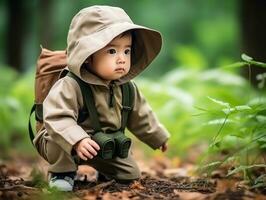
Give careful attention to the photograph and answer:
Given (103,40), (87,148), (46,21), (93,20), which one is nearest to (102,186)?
(87,148)

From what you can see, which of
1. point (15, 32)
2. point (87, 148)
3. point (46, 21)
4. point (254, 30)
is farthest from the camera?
point (15, 32)

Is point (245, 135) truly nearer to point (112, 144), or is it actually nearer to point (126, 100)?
point (126, 100)

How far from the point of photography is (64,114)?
3479mm

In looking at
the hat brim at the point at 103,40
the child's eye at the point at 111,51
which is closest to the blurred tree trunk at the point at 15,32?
the hat brim at the point at 103,40

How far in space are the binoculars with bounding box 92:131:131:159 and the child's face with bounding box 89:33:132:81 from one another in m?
0.39

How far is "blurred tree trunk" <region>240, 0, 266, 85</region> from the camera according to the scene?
25.2 ft

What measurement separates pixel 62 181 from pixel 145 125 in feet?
2.61

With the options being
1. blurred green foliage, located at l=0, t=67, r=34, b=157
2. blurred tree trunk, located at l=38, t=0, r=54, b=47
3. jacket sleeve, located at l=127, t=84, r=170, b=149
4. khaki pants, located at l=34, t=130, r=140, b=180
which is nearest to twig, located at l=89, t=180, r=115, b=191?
khaki pants, located at l=34, t=130, r=140, b=180

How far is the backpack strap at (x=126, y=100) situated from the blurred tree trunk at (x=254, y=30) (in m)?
3.94

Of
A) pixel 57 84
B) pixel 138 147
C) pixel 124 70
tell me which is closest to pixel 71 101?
pixel 57 84

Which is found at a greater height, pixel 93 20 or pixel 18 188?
pixel 93 20

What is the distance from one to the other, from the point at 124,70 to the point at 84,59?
1.08 ft

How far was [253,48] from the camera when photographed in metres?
7.79

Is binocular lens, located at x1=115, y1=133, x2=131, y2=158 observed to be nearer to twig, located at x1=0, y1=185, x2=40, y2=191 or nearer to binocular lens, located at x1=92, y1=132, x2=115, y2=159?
binocular lens, located at x1=92, y1=132, x2=115, y2=159
